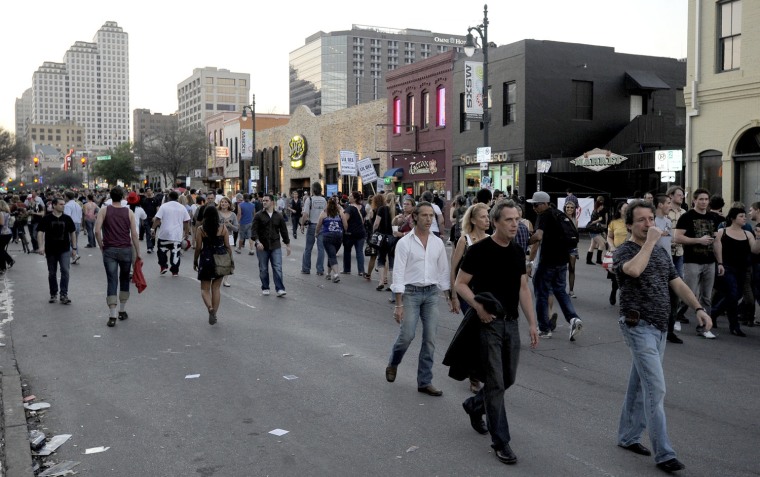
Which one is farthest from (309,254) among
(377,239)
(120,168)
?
(120,168)

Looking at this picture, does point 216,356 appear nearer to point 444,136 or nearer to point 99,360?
point 99,360

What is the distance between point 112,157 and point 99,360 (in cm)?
9516

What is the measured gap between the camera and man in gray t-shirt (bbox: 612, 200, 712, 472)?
A: 4871 mm

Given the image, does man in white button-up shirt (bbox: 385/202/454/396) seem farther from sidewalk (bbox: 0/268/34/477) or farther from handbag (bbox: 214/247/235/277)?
handbag (bbox: 214/247/235/277)

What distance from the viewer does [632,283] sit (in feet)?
16.7

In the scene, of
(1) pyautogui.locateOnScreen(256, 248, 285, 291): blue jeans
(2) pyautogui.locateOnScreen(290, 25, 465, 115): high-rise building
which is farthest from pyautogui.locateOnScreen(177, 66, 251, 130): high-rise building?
(1) pyautogui.locateOnScreen(256, 248, 285, 291): blue jeans

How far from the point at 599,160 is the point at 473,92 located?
5.64 meters

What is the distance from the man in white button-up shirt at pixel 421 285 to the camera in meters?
6.79

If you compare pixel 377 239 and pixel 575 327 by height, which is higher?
pixel 377 239

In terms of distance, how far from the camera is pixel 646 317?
4.99m

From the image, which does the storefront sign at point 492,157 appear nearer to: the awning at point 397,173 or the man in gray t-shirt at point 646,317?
the awning at point 397,173

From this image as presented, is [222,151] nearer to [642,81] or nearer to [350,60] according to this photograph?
[642,81]

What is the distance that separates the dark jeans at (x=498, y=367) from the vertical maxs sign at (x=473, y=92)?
24.1 meters

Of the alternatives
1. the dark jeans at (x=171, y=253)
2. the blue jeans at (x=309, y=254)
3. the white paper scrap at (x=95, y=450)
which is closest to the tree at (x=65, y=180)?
the dark jeans at (x=171, y=253)
